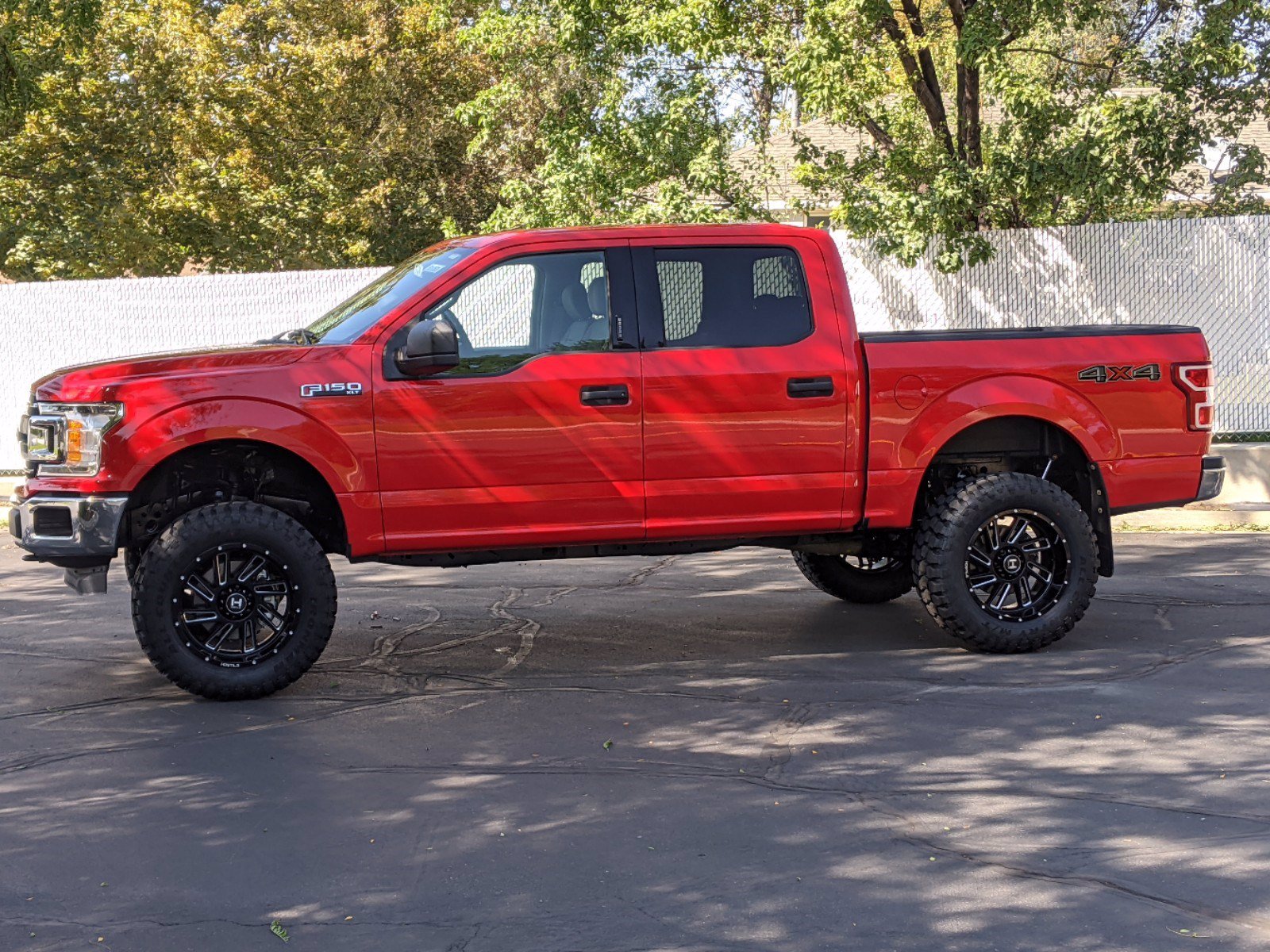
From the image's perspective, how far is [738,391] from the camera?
24.6 ft

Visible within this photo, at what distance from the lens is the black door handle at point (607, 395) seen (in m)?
7.35

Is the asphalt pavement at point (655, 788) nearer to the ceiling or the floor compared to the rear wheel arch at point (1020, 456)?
nearer to the floor

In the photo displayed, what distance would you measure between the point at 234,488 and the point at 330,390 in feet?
2.65

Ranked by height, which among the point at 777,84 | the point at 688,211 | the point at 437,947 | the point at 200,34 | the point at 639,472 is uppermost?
the point at 200,34

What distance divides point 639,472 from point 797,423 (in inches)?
32.8

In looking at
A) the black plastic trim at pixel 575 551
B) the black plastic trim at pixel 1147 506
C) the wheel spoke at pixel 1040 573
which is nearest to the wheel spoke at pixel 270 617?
the black plastic trim at pixel 575 551

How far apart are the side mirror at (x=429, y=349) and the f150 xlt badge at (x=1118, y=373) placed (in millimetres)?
3275

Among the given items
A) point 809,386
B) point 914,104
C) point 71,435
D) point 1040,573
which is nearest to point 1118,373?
point 1040,573

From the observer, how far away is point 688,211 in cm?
1516

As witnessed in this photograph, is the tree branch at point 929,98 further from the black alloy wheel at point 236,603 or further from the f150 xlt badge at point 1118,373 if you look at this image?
the black alloy wheel at point 236,603

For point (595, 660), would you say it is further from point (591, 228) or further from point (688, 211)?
point (688, 211)

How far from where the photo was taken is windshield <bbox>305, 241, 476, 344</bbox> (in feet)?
24.1

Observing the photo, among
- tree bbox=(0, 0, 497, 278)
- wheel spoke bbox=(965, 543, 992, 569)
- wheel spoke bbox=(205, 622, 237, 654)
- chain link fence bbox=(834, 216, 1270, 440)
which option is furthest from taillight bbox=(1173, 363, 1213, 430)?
tree bbox=(0, 0, 497, 278)

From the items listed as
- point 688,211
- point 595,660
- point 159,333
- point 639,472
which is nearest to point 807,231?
point 639,472
